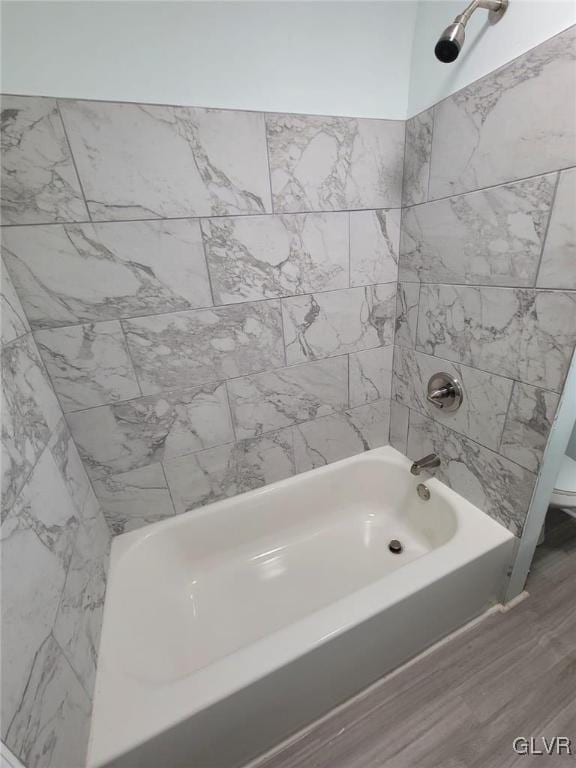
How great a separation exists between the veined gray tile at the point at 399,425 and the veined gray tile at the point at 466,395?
5 centimetres

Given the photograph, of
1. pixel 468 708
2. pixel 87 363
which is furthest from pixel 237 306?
pixel 468 708

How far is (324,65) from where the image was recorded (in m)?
0.95

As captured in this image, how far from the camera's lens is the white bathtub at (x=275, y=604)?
2.29 ft

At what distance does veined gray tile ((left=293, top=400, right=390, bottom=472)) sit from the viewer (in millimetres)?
1391

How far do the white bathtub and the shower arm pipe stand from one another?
1468 millimetres

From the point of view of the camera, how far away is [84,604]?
0.81 metres

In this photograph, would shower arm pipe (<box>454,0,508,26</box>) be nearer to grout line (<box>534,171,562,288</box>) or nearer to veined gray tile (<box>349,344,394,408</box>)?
grout line (<box>534,171,562,288</box>)

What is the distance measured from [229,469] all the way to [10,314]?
2.90ft

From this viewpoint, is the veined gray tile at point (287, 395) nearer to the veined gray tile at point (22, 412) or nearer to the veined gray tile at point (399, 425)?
the veined gray tile at point (399, 425)

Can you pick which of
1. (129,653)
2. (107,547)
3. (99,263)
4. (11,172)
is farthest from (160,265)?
(129,653)

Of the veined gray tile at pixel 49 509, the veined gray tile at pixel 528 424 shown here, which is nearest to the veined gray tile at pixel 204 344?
the veined gray tile at pixel 49 509

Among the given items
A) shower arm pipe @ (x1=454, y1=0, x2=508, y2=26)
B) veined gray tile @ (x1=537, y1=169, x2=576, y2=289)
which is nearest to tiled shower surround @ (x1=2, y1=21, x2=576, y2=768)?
veined gray tile @ (x1=537, y1=169, x2=576, y2=289)

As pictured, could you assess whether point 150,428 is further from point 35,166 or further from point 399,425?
point 399,425

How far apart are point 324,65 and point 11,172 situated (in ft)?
3.19
